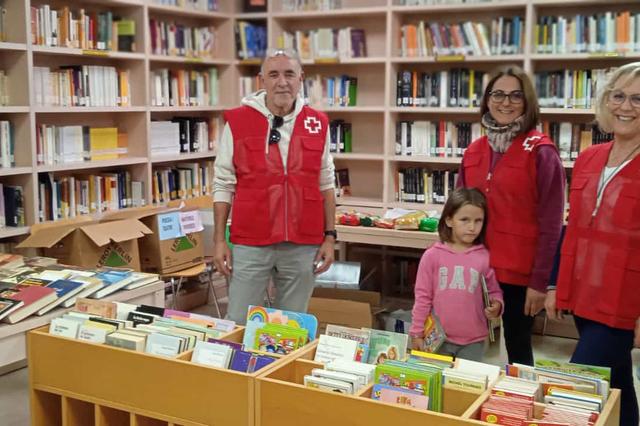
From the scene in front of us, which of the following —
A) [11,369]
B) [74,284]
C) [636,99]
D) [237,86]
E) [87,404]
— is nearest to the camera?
[636,99]

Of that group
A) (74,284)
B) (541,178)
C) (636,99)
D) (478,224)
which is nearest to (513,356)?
(478,224)

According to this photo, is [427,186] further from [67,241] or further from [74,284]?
[74,284]

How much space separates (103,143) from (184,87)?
88 cm

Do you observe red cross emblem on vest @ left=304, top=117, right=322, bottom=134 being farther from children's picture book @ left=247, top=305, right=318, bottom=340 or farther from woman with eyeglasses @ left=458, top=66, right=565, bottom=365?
children's picture book @ left=247, top=305, right=318, bottom=340

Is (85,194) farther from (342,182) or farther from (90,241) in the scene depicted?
(342,182)

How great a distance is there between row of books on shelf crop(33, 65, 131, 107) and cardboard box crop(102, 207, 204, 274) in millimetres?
797

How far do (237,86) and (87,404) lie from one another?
4.10 metres

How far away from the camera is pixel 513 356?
8.83 ft

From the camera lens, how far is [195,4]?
563cm

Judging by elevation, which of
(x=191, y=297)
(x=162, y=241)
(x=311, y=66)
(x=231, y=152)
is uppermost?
(x=311, y=66)

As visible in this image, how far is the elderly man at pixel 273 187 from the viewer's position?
2873 millimetres

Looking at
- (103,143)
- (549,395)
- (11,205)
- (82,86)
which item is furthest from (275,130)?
(103,143)

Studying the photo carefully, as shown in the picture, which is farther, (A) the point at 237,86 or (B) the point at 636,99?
(A) the point at 237,86

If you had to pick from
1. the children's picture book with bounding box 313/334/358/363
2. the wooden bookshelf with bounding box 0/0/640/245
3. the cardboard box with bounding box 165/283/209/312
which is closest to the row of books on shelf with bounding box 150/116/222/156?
the wooden bookshelf with bounding box 0/0/640/245
